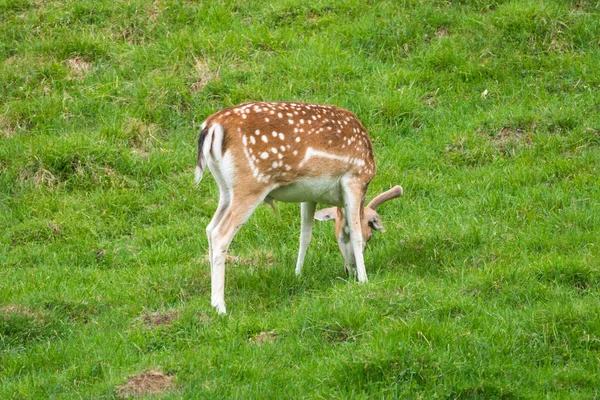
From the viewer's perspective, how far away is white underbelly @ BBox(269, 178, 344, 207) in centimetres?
907

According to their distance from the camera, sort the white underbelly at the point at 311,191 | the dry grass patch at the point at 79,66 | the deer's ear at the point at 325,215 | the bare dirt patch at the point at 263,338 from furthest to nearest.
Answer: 1. the dry grass patch at the point at 79,66
2. the deer's ear at the point at 325,215
3. the white underbelly at the point at 311,191
4. the bare dirt patch at the point at 263,338

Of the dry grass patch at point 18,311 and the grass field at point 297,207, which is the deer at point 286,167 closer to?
the grass field at point 297,207

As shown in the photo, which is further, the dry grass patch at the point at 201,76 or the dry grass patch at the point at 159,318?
the dry grass patch at the point at 201,76

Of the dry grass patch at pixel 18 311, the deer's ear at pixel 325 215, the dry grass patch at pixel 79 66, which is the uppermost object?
the dry grass patch at pixel 79 66

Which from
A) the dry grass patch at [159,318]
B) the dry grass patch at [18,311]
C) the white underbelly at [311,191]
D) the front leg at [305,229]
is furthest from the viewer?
the front leg at [305,229]

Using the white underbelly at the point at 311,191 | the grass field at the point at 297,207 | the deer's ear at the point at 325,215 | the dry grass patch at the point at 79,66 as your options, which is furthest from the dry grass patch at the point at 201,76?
the white underbelly at the point at 311,191

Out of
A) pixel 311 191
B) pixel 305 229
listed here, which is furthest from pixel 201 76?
pixel 311 191

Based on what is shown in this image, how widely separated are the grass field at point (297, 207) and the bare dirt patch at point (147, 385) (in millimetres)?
63

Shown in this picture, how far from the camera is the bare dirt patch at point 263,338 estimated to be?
774 cm

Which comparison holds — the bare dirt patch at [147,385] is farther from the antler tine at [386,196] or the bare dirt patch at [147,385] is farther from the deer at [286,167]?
the antler tine at [386,196]

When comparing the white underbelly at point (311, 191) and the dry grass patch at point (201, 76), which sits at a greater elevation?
the white underbelly at point (311, 191)

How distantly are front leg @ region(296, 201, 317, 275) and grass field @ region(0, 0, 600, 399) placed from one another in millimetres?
136

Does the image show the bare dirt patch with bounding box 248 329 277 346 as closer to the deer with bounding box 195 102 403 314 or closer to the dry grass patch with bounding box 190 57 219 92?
the deer with bounding box 195 102 403 314

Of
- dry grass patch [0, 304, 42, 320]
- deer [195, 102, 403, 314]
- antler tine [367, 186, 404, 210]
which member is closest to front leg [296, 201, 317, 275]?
deer [195, 102, 403, 314]
